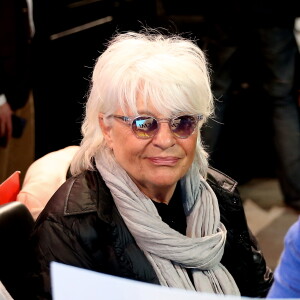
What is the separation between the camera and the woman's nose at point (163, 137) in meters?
2.12

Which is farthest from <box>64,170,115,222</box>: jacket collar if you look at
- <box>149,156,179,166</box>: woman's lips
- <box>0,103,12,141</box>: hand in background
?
<box>0,103,12,141</box>: hand in background

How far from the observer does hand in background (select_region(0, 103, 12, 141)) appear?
3.78 m

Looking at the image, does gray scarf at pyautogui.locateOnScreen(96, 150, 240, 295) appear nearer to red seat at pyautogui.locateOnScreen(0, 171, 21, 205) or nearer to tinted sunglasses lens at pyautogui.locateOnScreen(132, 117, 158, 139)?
tinted sunglasses lens at pyautogui.locateOnScreen(132, 117, 158, 139)

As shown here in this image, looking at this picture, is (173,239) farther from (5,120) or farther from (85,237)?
(5,120)

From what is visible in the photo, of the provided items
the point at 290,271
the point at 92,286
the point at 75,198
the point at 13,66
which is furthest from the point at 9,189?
the point at 13,66

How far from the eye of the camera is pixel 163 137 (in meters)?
2.12

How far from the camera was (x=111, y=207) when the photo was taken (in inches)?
84.2

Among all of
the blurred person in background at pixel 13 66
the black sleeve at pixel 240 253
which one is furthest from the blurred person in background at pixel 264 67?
the black sleeve at pixel 240 253

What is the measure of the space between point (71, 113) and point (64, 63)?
0.33m

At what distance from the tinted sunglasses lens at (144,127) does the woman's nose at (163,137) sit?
15mm

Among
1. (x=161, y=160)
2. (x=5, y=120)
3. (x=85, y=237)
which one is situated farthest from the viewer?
(x=5, y=120)

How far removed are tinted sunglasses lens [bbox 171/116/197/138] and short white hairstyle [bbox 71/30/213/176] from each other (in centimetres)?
2

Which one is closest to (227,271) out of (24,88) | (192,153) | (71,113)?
(192,153)

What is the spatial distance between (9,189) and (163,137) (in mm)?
558
